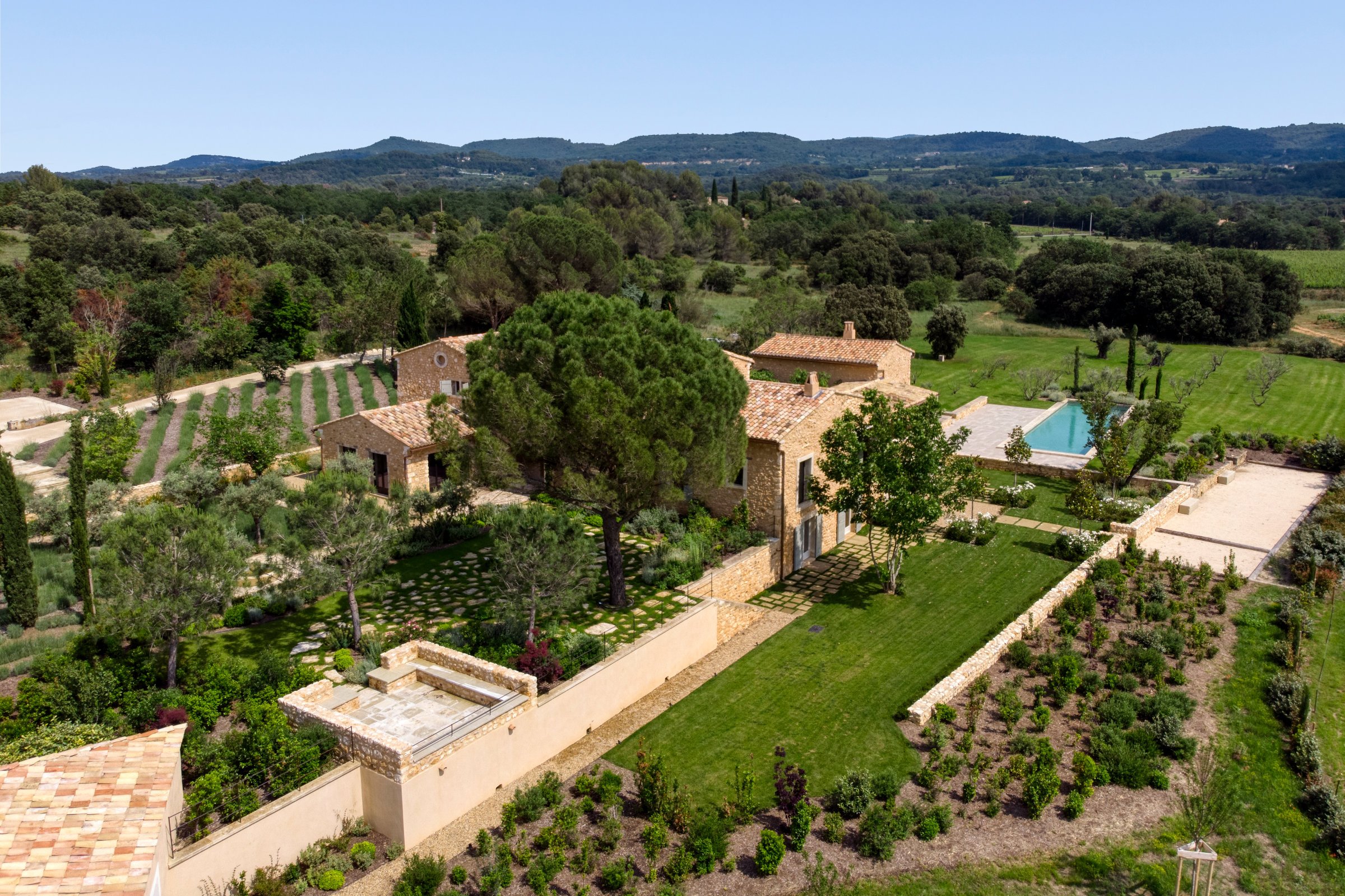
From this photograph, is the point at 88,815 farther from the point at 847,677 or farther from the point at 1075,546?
the point at 1075,546

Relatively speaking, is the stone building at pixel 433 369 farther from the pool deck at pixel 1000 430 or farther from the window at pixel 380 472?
the pool deck at pixel 1000 430

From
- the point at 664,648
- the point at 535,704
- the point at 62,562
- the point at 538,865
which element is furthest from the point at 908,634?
the point at 62,562

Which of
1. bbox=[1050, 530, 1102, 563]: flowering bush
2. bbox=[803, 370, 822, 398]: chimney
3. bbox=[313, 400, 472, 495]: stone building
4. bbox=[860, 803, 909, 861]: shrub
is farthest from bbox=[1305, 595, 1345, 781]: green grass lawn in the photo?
bbox=[313, 400, 472, 495]: stone building

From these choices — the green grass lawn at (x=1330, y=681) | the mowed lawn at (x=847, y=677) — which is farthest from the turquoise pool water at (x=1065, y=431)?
the green grass lawn at (x=1330, y=681)

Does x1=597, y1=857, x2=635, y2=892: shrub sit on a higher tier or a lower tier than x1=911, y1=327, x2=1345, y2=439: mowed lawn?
lower

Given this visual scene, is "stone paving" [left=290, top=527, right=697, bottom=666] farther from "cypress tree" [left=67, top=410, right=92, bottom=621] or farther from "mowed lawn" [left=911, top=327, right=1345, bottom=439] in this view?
"mowed lawn" [left=911, top=327, right=1345, bottom=439]

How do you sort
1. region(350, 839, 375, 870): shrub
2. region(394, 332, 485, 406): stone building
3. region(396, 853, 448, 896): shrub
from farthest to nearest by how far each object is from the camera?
region(394, 332, 485, 406): stone building → region(350, 839, 375, 870): shrub → region(396, 853, 448, 896): shrub
